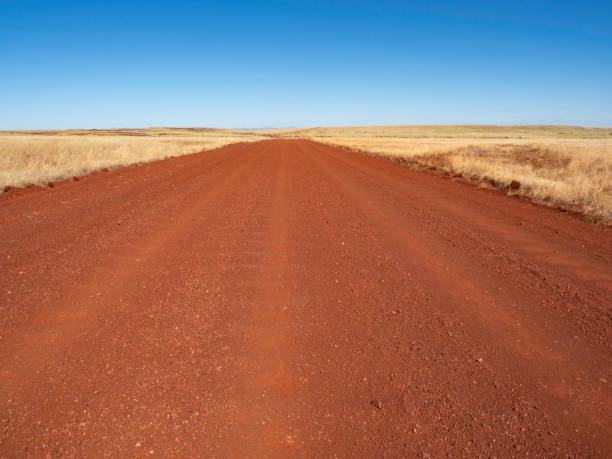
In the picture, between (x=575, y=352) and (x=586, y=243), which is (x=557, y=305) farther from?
(x=586, y=243)

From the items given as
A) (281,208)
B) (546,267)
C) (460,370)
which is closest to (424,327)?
(460,370)

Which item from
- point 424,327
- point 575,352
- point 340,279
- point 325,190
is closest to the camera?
point 575,352

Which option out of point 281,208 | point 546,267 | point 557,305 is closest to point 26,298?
point 281,208

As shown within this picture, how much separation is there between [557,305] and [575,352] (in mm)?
907

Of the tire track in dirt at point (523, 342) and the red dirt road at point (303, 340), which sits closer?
the red dirt road at point (303, 340)

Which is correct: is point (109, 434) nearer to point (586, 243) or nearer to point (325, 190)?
point (586, 243)

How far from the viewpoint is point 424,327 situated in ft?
11.1

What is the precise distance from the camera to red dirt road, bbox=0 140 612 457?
2195 mm

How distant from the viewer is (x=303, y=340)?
3148 mm

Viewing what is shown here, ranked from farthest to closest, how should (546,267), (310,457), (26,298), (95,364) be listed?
(546,267) → (26,298) → (95,364) → (310,457)

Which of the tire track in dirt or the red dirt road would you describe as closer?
the red dirt road

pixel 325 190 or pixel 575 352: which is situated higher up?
pixel 325 190

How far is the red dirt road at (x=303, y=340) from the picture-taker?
2.20 meters

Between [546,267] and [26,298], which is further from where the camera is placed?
[546,267]
